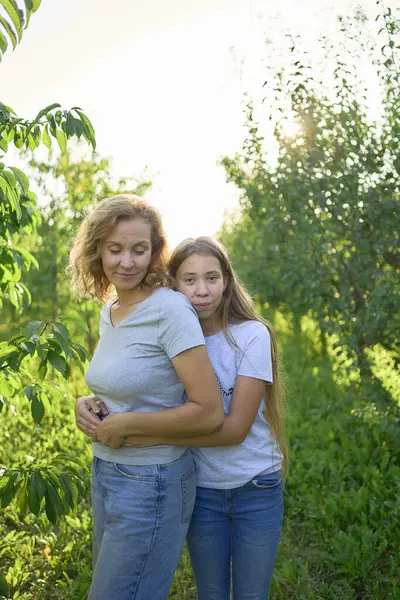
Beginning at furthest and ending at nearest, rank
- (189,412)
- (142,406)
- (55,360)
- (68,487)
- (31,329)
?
(68,487) → (55,360) → (31,329) → (142,406) → (189,412)

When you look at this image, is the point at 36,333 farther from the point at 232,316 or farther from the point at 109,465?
the point at 232,316

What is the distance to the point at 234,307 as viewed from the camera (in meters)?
2.48

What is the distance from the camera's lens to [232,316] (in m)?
2.48

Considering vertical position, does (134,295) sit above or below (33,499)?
above

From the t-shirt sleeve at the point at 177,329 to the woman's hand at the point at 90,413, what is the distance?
13.2 inches

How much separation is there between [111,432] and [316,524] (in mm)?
2566

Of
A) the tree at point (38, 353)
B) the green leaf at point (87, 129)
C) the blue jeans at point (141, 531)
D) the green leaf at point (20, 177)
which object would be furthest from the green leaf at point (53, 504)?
the green leaf at point (87, 129)

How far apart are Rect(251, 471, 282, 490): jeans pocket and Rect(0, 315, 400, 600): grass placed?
4.67ft

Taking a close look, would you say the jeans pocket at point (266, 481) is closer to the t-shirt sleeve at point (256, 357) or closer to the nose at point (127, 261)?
the t-shirt sleeve at point (256, 357)

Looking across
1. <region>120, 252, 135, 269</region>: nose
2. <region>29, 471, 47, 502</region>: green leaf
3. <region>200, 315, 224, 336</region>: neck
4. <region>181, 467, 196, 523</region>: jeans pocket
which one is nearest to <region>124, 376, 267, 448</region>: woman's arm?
<region>181, 467, 196, 523</region>: jeans pocket

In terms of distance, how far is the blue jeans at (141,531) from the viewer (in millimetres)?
2092

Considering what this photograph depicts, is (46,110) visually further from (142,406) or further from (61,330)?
(142,406)

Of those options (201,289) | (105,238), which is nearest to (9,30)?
(105,238)

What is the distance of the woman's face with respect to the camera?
2.22 m
